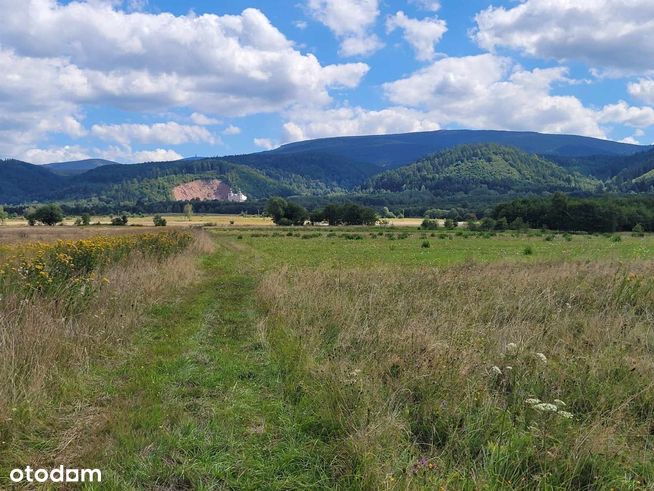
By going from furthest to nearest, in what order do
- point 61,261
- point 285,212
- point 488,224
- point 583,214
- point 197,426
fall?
point 285,212 → point 488,224 → point 583,214 → point 61,261 → point 197,426

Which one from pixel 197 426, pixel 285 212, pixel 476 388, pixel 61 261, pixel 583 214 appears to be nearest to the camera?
pixel 197 426

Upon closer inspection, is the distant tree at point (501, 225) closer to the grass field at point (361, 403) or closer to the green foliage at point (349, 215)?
the green foliage at point (349, 215)

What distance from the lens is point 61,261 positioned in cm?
1093

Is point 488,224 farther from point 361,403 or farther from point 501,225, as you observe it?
point 361,403

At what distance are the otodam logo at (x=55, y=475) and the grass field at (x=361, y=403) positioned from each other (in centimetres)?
11

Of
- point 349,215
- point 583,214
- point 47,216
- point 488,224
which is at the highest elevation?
point 47,216

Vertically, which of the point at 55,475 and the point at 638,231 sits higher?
the point at 55,475

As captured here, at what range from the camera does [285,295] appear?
12344 mm

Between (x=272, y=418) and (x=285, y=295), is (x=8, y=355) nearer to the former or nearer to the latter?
(x=272, y=418)

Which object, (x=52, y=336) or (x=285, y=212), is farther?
(x=285, y=212)

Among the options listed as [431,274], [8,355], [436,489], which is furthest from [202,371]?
[431,274]

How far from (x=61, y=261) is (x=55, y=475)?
25.8 feet

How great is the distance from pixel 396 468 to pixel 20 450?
12.2 feet

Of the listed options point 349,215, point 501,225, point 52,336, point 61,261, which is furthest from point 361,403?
point 349,215
